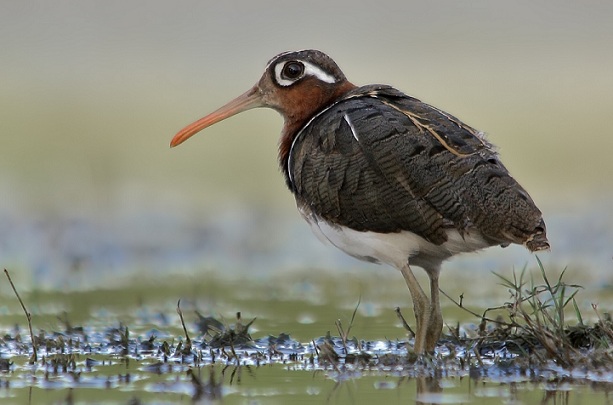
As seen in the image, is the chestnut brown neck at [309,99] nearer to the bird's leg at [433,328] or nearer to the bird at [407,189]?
the bird at [407,189]

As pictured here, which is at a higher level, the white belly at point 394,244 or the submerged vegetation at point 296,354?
the white belly at point 394,244

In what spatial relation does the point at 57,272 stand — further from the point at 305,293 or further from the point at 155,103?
the point at 155,103

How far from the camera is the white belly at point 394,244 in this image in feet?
26.0

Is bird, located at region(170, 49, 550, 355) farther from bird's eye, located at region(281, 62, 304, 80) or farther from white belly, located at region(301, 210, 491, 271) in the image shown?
bird's eye, located at region(281, 62, 304, 80)

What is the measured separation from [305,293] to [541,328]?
11.3 feet

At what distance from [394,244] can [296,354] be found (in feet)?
2.88

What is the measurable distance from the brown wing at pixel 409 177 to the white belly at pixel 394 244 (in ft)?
0.21

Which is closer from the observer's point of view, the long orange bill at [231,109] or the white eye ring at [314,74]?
the white eye ring at [314,74]

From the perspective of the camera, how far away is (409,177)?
25.7 feet

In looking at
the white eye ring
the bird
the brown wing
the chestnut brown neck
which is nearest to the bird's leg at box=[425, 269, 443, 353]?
the bird

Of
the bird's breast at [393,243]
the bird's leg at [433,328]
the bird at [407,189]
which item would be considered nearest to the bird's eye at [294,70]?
the bird at [407,189]

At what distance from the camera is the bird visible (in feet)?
25.3

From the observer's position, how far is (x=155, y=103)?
21562mm

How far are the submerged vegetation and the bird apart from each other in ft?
0.96
